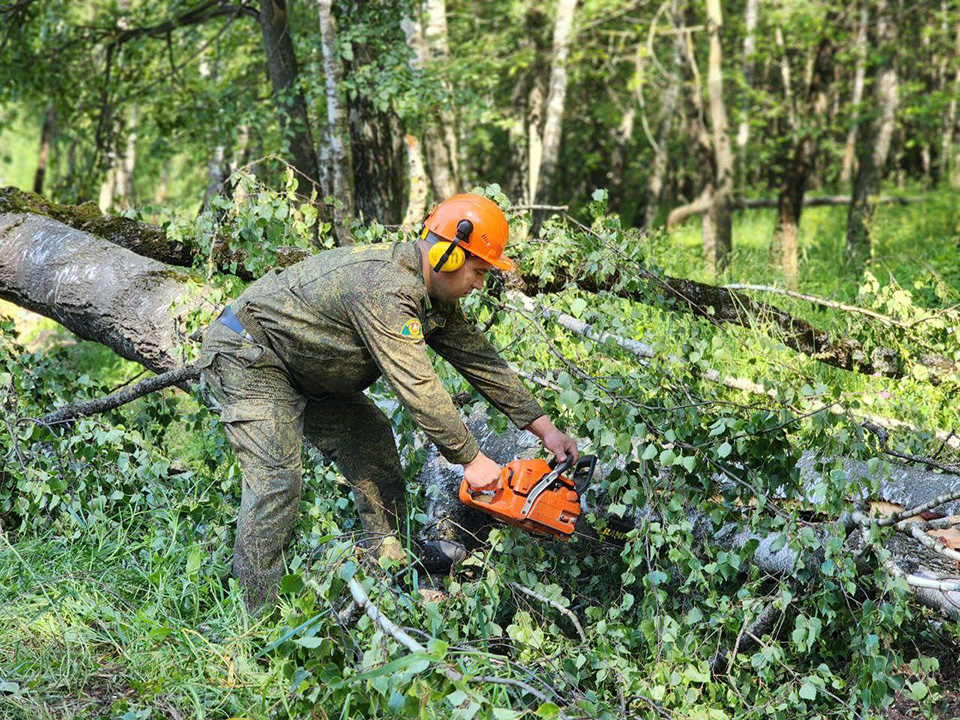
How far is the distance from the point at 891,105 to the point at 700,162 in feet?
8.38

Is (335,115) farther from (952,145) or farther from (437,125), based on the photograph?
(952,145)

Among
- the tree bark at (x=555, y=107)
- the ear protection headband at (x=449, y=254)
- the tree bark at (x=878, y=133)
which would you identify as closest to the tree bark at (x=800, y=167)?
→ the tree bark at (x=878, y=133)

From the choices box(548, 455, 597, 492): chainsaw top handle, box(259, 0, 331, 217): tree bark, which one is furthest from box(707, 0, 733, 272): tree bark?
box(548, 455, 597, 492): chainsaw top handle

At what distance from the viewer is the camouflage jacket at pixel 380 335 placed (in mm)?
3029

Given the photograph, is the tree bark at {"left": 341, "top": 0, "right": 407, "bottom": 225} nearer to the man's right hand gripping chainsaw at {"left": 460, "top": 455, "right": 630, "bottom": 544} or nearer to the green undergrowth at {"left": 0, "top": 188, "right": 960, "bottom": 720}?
the green undergrowth at {"left": 0, "top": 188, "right": 960, "bottom": 720}

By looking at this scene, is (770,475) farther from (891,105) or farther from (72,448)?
(891,105)

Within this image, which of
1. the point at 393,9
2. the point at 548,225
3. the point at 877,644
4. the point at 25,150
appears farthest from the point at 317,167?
the point at 25,150

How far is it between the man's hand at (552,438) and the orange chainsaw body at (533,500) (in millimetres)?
201

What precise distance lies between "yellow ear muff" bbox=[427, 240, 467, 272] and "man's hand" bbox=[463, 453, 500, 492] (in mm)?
676

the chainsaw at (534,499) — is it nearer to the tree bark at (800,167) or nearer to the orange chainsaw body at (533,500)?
the orange chainsaw body at (533,500)

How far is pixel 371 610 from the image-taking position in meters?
2.66

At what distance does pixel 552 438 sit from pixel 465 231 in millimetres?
917

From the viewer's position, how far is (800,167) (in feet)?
30.0

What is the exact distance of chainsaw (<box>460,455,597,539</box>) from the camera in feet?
10.2
